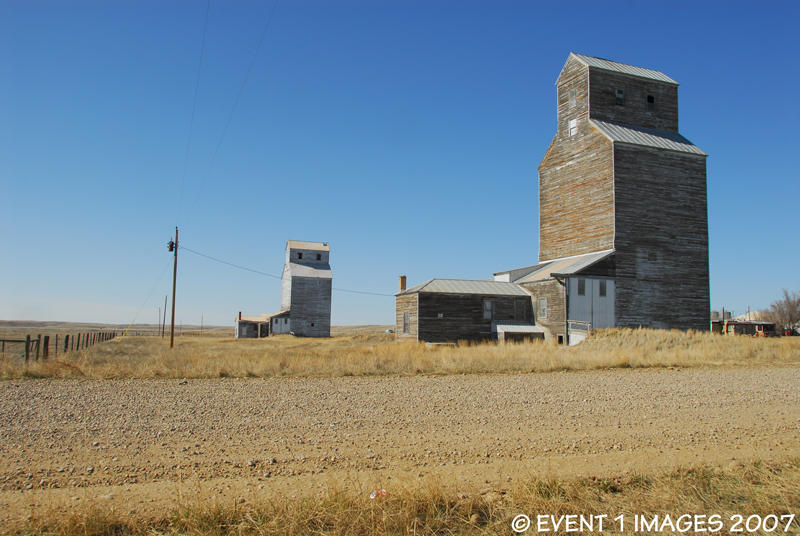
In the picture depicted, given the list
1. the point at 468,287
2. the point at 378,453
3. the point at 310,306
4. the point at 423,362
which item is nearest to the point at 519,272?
the point at 468,287

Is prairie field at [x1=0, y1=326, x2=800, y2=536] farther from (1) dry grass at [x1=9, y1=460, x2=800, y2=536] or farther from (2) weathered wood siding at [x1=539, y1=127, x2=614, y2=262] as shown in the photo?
(2) weathered wood siding at [x1=539, y1=127, x2=614, y2=262]

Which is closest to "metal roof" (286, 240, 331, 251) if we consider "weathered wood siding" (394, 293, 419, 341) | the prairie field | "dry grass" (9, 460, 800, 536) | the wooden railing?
the wooden railing

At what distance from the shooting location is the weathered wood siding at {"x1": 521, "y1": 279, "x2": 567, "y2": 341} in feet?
95.3

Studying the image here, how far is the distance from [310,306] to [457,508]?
50515mm

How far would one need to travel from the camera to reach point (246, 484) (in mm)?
5609

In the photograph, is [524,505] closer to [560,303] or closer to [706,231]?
[560,303]

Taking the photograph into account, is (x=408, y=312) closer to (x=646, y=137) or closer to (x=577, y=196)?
(x=577, y=196)

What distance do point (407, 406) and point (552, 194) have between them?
26.9 meters

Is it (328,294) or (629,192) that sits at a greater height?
(629,192)

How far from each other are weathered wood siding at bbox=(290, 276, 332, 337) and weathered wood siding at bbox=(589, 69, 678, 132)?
3132 cm

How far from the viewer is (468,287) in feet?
107

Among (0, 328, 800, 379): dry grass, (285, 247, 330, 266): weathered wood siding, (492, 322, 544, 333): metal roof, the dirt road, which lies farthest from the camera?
(285, 247, 330, 266): weathered wood siding

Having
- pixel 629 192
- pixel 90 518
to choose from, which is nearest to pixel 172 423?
pixel 90 518

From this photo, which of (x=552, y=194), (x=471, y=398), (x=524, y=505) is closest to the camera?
(x=524, y=505)
